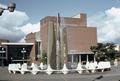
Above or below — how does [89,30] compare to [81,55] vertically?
above

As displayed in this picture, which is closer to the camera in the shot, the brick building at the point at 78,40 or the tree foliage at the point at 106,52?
the tree foliage at the point at 106,52

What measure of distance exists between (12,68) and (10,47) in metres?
105

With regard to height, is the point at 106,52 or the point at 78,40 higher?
the point at 78,40

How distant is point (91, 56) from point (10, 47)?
126 feet

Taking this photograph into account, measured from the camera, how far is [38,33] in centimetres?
15288

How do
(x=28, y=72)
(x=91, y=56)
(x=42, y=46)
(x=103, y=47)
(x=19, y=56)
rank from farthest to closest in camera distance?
(x=19, y=56)
(x=42, y=46)
(x=91, y=56)
(x=103, y=47)
(x=28, y=72)

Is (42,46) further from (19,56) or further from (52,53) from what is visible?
(52,53)

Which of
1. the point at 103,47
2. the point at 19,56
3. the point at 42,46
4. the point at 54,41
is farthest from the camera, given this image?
the point at 19,56

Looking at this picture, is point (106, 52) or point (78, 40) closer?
point (106, 52)

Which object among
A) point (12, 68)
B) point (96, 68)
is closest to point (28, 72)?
point (12, 68)

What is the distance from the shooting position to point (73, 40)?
13162 cm

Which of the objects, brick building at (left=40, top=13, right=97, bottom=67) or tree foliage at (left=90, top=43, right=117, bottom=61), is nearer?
tree foliage at (left=90, top=43, right=117, bottom=61)

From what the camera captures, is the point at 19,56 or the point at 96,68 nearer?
the point at 96,68

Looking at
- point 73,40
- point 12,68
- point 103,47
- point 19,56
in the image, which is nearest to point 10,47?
point 19,56
